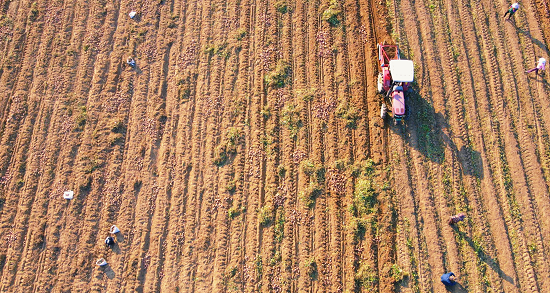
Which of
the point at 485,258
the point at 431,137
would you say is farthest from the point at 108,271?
the point at 485,258

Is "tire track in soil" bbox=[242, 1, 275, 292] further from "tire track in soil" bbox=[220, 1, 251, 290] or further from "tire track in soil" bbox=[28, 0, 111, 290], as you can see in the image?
"tire track in soil" bbox=[28, 0, 111, 290]

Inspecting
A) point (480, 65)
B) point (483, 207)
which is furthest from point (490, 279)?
point (480, 65)

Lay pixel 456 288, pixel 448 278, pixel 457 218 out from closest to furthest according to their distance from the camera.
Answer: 1. pixel 448 278
2. pixel 456 288
3. pixel 457 218

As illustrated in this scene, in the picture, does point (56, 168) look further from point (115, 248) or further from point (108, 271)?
point (108, 271)

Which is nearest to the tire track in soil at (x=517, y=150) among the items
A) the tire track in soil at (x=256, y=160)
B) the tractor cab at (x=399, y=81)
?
the tractor cab at (x=399, y=81)

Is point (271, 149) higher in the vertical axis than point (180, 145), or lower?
lower

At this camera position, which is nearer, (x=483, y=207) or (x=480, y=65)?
(x=483, y=207)

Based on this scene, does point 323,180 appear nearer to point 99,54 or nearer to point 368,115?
point 368,115
